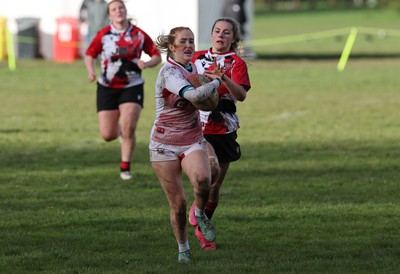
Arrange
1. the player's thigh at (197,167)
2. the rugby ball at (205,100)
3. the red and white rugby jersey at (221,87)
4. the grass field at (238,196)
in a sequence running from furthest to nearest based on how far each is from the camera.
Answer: the red and white rugby jersey at (221,87), the grass field at (238,196), the player's thigh at (197,167), the rugby ball at (205,100)

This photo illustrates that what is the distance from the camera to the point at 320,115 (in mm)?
20500

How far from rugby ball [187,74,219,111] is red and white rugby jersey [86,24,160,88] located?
5.20 meters

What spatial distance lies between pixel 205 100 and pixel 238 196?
13.2 ft

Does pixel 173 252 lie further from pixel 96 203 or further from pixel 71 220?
pixel 96 203

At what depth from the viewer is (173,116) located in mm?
8203

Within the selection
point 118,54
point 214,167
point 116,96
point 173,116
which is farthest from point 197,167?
point 118,54

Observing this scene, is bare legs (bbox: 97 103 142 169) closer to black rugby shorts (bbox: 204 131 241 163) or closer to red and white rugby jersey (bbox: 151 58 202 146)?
black rugby shorts (bbox: 204 131 241 163)

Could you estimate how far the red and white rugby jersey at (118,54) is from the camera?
13.2 m

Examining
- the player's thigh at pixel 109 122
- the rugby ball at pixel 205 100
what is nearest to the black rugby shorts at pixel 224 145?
the rugby ball at pixel 205 100

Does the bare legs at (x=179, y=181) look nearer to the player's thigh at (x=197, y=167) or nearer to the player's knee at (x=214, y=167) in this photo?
the player's thigh at (x=197, y=167)

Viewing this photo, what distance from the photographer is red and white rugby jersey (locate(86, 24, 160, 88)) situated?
43.3 ft

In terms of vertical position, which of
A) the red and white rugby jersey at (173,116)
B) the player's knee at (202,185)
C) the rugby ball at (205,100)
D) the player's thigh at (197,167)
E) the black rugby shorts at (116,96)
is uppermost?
the rugby ball at (205,100)

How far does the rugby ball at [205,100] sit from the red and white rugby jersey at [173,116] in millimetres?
86

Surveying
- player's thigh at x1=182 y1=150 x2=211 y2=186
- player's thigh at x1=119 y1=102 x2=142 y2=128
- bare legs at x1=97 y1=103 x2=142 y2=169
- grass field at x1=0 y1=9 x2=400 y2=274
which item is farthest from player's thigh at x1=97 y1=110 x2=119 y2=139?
player's thigh at x1=182 y1=150 x2=211 y2=186
